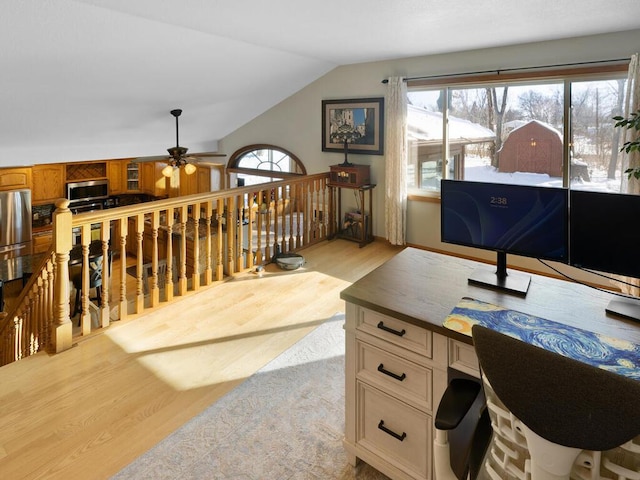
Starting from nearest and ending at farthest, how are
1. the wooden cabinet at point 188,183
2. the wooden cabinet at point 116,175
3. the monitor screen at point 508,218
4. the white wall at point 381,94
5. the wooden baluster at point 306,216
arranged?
the monitor screen at point 508,218, the white wall at point 381,94, the wooden baluster at point 306,216, the wooden cabinet at point 188,183, the wooden cabinet at point 116,175

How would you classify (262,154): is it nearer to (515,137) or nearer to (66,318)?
(515,137)

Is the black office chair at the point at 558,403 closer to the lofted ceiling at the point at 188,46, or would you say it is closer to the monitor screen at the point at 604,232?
the monitor screen at the point at 604,232

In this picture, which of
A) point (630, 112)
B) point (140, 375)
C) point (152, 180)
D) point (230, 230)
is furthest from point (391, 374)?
point (152, 180)

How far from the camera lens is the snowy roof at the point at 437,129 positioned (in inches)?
187

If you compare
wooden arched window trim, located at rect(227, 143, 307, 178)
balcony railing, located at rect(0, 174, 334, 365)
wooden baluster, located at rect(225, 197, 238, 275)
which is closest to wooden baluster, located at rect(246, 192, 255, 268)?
balcony railing, located at rect(0, 174, 334, 365)

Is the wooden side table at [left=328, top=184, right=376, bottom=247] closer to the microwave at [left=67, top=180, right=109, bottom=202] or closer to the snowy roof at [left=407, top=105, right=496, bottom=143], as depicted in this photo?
the snowy roof at [left=407, top=105, right=496, bottom=143]

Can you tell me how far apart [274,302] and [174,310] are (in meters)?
0.80

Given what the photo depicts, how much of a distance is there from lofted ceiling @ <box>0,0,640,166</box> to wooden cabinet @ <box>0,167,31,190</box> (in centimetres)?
120

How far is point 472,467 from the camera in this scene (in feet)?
4.10

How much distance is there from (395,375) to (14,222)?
6891 mm

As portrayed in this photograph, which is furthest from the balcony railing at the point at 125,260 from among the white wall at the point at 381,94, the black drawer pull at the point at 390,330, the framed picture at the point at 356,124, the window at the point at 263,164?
the black drawer pull at the point at 390,330

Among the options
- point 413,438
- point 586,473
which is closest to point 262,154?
point 413,438

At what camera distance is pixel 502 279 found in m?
1.86

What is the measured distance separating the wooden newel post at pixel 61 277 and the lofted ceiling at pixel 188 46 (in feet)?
4.53
